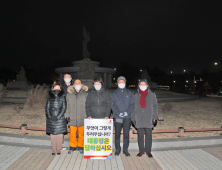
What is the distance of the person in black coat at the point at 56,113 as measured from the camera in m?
4.71

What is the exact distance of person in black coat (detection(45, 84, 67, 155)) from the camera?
4715 mm

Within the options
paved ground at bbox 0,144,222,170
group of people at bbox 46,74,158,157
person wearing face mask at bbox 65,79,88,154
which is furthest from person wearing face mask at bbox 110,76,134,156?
person wearing face mask at bbox 65,79,88,154

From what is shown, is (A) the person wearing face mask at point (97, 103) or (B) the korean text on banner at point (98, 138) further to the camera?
(A) the person wearing face mask at point (97, 103)

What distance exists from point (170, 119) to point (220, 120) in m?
2.40

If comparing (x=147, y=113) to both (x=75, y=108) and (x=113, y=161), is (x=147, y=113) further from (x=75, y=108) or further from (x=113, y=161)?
(x=75, y=108)

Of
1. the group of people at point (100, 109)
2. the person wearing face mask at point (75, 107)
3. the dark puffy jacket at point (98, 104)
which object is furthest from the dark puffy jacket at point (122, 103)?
the person wearing face mask at point (75, 107)

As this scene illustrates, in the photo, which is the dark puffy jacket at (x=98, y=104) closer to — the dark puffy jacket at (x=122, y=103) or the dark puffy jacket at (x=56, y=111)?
the dark puffy jacket at (x=122, y=103)

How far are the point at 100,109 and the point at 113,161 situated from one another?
130 cm

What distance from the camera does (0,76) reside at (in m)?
109

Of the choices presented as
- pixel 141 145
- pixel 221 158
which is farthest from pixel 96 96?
pixel 221 158

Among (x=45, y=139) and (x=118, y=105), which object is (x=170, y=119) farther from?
(x=45, y=139)

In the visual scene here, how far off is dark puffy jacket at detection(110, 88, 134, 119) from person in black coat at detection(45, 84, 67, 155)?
132cm

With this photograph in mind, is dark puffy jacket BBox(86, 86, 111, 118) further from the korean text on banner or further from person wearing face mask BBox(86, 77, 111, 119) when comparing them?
the korean text on banner

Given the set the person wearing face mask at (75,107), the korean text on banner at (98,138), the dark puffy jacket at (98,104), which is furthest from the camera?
the person wearing face mask at (75,107)
